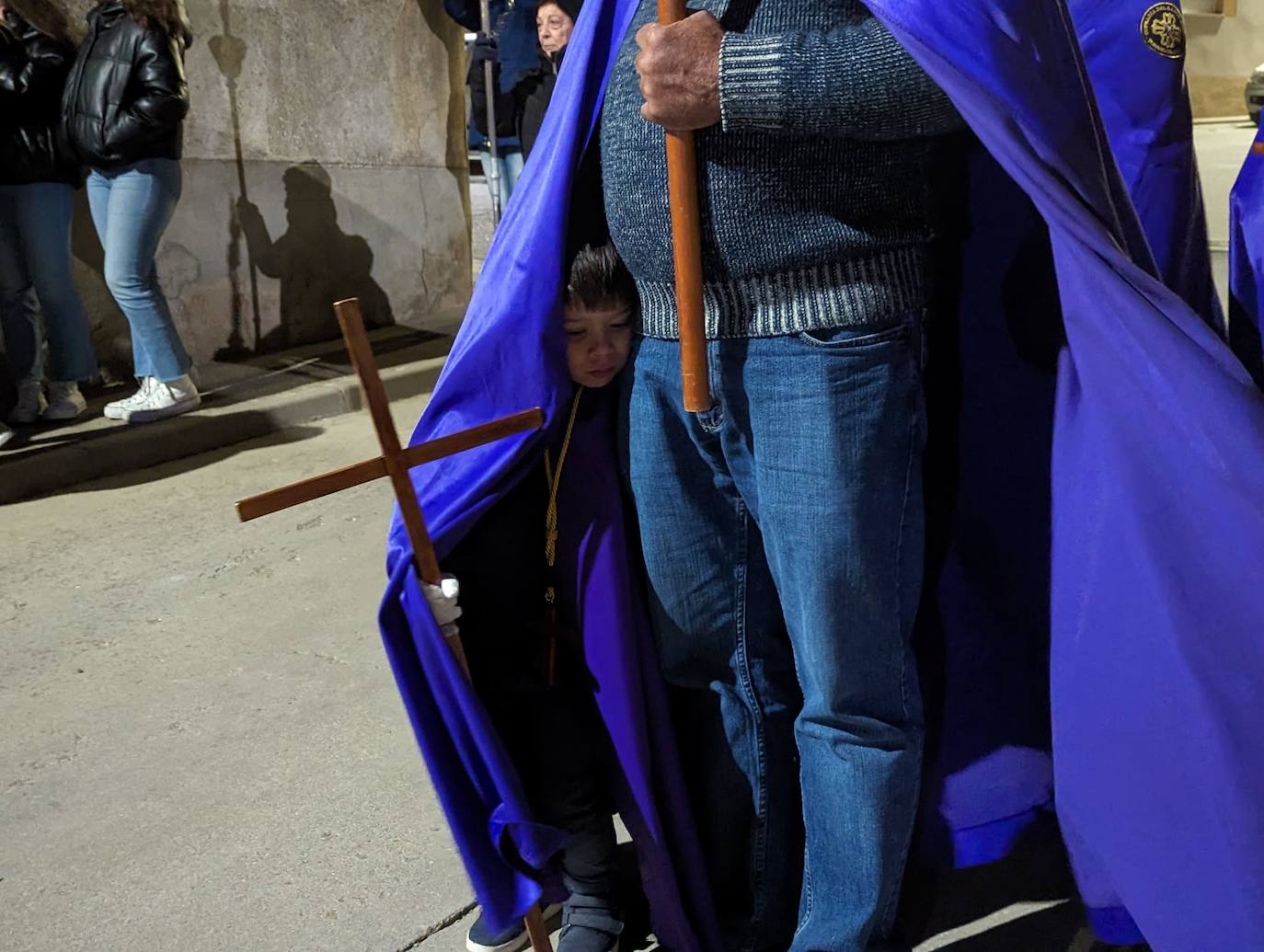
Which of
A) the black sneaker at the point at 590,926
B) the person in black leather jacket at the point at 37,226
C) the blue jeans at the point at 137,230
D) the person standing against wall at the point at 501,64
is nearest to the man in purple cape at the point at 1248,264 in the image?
the black sneaker at the point at 590,926

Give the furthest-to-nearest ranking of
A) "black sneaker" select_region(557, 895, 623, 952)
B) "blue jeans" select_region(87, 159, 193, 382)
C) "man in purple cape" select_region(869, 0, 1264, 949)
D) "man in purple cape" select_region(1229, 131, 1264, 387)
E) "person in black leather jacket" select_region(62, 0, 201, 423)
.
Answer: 1. "blue jeans" select_region(87, 159, 193, 382)
2. "person in black leather jacket" select_region(62, 0, 201, 423)
3. "black sneaker" select_region(557, 895, 623, 952)
4. "man in purple cape" select_region(1229, 131, 1264, 387)
5. "man in purple cape" select_region(869, 0, 1264, 949)

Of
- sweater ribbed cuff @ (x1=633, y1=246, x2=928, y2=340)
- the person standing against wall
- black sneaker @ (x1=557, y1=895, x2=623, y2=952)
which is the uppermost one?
the person standing against wall

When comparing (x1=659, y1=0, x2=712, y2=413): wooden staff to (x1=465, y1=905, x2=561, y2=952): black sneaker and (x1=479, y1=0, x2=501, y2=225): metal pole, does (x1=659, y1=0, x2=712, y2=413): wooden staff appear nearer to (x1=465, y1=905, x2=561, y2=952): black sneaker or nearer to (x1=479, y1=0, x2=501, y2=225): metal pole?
(x1=465, y1=905, x2=561, y2=952): black sneaker

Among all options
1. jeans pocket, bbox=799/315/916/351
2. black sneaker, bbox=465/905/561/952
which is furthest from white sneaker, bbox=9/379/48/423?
jeans pocket, bbox=799/315/916/351

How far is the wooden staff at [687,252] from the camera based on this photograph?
4.89 feet

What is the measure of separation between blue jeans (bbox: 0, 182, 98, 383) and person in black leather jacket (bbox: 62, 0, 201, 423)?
0.16 metres

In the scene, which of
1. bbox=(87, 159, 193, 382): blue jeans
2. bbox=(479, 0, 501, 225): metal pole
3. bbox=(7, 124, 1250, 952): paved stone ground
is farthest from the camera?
bbox=(479, 0, 501, 225): metal pole

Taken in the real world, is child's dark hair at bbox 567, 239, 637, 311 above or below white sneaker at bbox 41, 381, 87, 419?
above

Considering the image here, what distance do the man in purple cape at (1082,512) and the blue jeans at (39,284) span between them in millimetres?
3842

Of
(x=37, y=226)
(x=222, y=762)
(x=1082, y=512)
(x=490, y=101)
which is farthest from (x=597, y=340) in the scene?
(x=490, y=101)

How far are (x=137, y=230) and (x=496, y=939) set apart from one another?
12.5 ft

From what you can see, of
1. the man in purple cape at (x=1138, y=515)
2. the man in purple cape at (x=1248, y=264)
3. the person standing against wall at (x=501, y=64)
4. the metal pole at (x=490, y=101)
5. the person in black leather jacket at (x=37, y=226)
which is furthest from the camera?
the metal pole at (x=490, y=101)

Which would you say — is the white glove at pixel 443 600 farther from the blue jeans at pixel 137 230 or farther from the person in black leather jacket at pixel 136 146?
the blue jeans at pixel 137 230

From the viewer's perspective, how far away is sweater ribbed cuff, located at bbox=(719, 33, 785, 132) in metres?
1.41
